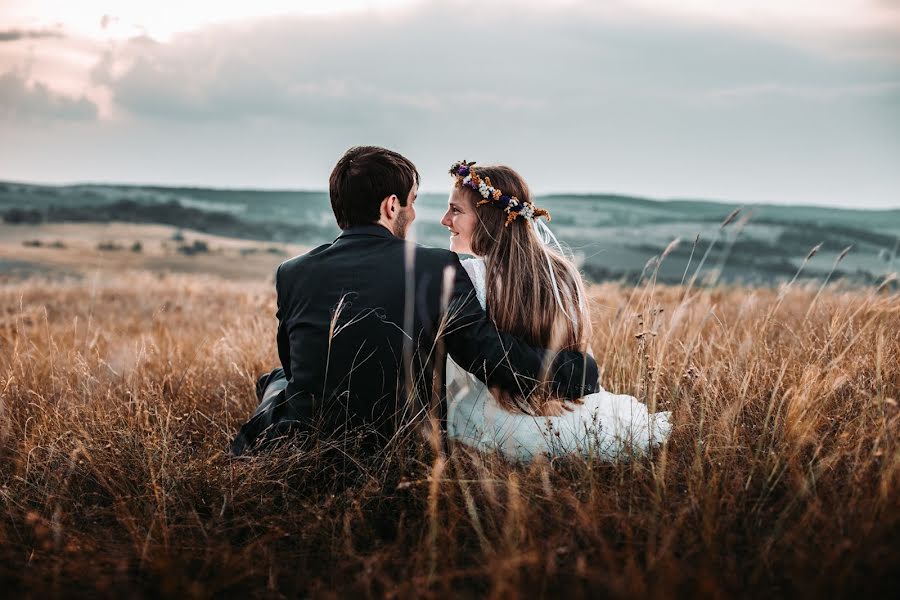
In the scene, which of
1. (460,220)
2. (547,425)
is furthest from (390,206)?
(547,425)

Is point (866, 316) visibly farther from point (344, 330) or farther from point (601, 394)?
point (344, 330)

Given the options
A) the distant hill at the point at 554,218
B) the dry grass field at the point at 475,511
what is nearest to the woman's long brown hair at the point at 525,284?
the dry grass field at the point at 475,511

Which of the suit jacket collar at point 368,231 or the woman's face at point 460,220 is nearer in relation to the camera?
the suit jacket collar at point 368,231

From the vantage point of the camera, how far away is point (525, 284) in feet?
9.96

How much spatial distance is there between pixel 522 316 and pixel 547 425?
20.1 inches

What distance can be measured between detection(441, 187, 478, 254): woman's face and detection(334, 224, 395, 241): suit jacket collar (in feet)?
2.22

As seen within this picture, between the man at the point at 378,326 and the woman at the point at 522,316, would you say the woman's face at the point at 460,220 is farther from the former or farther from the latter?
the man at the point at 378,326

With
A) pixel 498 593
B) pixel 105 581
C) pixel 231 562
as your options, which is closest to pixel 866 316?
pixel 498 593

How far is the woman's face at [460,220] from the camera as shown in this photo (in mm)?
3291

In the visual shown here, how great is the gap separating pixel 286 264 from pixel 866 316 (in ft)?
13.0

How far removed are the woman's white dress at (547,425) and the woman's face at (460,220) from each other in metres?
0.25

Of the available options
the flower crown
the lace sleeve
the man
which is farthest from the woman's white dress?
the flower crown

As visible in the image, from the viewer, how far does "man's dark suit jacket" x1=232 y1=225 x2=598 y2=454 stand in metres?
2.63

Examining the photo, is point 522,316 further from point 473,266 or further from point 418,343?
point 418,343
